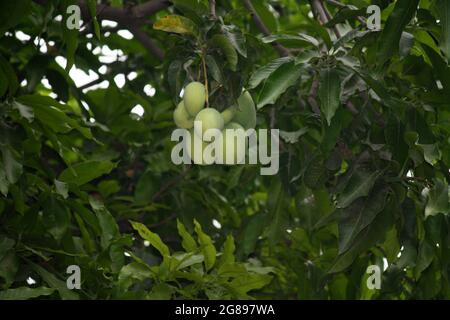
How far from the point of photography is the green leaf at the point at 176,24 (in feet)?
5.09

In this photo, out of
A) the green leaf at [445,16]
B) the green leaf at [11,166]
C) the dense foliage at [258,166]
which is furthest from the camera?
the green leaf at [11,166]

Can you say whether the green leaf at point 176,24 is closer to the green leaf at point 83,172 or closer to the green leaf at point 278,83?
the green leaf at point 278,83

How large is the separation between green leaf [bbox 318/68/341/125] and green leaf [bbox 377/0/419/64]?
0.10m

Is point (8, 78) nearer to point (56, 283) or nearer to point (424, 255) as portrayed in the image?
point (56, 283)

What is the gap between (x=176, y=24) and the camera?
156 cm

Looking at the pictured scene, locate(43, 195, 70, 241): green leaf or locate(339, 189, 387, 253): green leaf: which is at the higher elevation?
locate(43, 195, 70, 241): green leaf

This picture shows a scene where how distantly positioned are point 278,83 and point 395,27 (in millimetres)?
217

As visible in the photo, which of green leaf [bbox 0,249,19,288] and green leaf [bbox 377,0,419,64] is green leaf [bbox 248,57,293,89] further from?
green leaf [bbox 0,249,19,288]

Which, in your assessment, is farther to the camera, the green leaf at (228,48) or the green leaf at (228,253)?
the green leaf at (228,253)

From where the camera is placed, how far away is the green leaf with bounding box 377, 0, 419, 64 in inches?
56.6

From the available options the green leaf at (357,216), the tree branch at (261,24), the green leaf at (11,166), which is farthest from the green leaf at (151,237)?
the tree branch at (261,24)

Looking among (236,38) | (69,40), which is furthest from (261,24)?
(69,40)

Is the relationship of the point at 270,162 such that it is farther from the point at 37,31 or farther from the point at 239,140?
the point at 37,31

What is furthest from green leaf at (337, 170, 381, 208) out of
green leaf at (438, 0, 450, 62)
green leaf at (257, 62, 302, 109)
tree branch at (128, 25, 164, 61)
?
tree branch at (128, 25, 164, 61)
